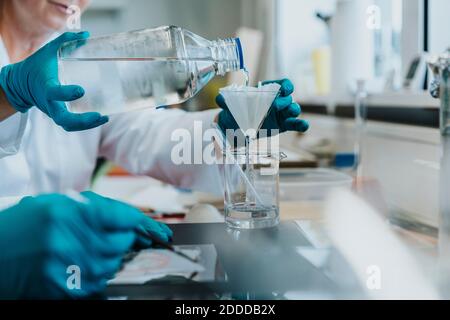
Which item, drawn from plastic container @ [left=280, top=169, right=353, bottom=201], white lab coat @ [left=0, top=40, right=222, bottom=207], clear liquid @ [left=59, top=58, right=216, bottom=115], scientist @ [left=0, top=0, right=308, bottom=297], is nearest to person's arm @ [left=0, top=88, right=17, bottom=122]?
scientist @ [left=0, top=0, right=308, bottom=297]

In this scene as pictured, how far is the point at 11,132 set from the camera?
0.95 meters

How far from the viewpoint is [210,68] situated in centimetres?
82

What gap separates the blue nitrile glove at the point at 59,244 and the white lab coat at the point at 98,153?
1.93 feet

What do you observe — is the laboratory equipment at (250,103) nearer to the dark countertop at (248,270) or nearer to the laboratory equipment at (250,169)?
the laboratory equipment at (250,169)

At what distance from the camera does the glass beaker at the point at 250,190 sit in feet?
2.70

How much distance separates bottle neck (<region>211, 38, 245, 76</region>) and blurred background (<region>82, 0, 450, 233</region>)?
1.07 ft

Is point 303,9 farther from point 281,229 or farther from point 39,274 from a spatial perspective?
point 39,274

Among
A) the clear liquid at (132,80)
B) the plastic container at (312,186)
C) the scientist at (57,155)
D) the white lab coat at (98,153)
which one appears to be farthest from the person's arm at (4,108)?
the plastic container at (312,186)

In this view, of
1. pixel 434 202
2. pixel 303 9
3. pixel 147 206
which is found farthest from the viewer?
pixel 303 9

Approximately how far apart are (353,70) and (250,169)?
1356mm

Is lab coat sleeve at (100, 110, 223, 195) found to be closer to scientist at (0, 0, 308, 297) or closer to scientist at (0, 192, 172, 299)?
scientist at (0, 0, 308, 297)

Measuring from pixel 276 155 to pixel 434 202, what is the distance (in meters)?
0.34

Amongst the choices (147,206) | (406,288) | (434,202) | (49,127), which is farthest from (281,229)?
(49,127)

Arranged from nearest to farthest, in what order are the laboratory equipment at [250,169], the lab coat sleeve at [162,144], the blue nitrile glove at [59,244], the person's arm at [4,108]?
the blue nitrile glove at [59,244]
the laboratory equipment at [250,169]
the person's arm at [4,108]
the lab coat sleeve at [162,144]
